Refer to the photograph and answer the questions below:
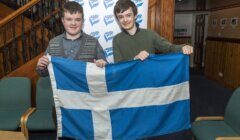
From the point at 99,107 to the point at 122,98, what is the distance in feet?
0.67

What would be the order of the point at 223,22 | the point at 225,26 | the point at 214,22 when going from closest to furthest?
the point at 225,26, the point at 223,22, the point at 214,22

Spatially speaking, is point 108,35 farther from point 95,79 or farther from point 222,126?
point 222,126

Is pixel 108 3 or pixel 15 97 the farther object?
pixel 15 97

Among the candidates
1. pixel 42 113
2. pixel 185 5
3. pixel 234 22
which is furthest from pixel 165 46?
pixel 185 5

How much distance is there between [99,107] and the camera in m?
2.01

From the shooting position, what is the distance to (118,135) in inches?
80.0

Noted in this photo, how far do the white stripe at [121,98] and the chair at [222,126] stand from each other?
1.74ft

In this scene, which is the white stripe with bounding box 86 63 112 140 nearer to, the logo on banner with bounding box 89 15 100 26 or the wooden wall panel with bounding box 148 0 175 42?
the logo on banner with bounding box 89 15 100 26

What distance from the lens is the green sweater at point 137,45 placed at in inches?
79.4

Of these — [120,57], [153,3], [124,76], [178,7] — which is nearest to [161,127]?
[124,76]

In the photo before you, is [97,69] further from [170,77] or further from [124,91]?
[170,77]

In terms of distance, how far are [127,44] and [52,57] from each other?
618mm

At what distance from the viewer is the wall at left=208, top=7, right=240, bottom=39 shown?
18.5 ft

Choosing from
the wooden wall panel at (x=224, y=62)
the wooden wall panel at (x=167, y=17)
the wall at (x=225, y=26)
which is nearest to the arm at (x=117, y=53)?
the wooden wall panel at (x=167, y=17)
